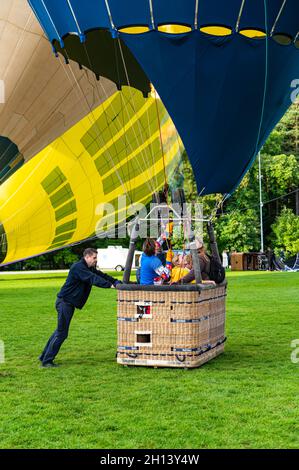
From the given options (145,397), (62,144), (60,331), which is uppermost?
(62,144)

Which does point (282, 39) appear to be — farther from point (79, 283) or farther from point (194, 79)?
point (79, 283)

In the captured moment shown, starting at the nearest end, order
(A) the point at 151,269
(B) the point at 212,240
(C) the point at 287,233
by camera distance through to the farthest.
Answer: (A) the point at 151,269 < (B) the point at 212,240 < (C) the point at 287,233

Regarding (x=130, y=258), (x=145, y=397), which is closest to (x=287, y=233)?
(x=130, y=258)

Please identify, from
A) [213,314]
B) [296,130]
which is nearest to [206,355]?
[213,314]

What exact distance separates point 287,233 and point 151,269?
3477 centimetres

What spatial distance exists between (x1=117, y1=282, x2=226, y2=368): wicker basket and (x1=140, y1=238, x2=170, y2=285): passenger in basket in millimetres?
408

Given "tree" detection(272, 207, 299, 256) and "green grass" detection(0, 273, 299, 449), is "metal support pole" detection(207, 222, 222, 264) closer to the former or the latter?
"green grass" detection(0, 273, 299, 449)

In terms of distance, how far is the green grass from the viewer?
15.2 feet

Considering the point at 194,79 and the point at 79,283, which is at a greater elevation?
the point at 194,79

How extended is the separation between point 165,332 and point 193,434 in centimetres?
222

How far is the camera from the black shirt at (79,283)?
7.20m

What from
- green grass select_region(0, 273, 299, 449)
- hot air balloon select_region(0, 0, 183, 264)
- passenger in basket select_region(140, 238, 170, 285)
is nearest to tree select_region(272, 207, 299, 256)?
hot air balloon select_region(0, 0, 183, 264)

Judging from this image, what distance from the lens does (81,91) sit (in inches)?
435

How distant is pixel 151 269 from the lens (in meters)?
7.37
